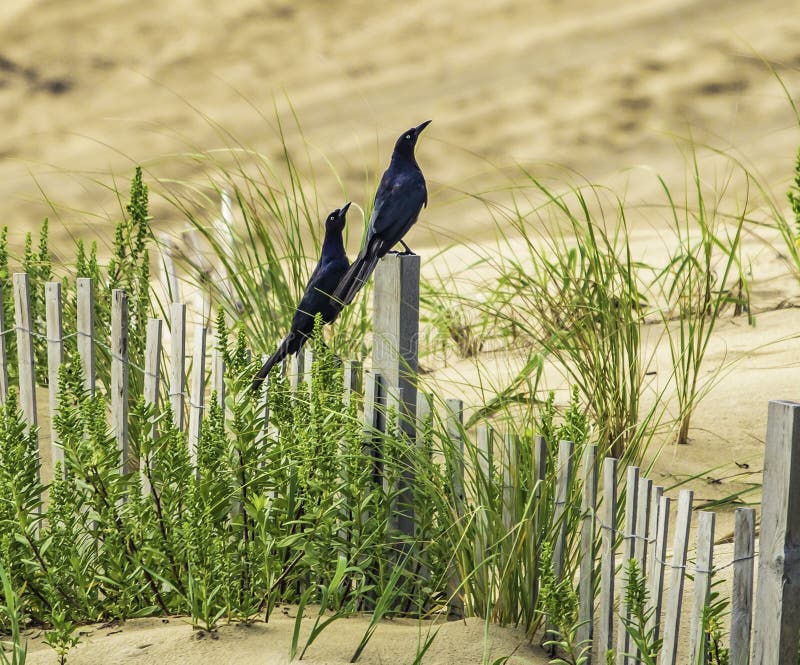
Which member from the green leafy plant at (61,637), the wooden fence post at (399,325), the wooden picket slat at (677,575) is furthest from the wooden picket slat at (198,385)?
the wooden picket slat at (677,575)

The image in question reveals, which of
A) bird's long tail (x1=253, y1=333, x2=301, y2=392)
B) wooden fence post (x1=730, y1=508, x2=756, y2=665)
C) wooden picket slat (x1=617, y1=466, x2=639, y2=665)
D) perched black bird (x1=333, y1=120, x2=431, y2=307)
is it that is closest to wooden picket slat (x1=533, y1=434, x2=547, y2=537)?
wooden picket slat (x1=617, y1=466, x2=639, y2=665)

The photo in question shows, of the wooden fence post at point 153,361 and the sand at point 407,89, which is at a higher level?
the sand at point 407,89

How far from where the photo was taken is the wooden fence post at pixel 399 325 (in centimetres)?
291

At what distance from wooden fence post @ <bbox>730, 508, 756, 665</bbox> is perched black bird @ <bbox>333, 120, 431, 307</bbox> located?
3.82ft

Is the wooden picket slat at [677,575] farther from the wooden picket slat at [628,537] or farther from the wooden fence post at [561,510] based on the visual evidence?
the wooden fence post at [561,510]

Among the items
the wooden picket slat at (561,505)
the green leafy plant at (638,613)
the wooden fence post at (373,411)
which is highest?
the wooden fence post at (373,411)

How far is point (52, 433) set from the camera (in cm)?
393

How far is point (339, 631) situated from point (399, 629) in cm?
15

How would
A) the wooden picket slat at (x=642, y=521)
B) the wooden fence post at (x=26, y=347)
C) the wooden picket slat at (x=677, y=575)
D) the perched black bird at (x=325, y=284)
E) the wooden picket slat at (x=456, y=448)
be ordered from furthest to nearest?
the wooden fence post at (x=26, y=347)
the perched black bird at (x=325, y=284)
the wooden picket slat at (x=456, y=448)
the wooden picket slat at (x=642, y=521)
the wooden picket slat at (x=677, y=575)

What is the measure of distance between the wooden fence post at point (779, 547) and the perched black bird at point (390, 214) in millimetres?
1136

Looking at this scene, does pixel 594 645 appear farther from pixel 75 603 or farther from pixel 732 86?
pixel 732 86

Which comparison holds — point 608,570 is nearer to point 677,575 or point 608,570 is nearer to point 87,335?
point 677,575

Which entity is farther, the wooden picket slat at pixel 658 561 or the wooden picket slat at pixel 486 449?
the wooden picket slat at pixel 486 449

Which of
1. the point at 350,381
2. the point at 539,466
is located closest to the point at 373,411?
the point at 350,381
